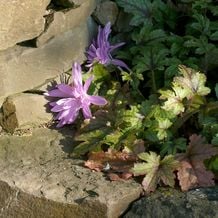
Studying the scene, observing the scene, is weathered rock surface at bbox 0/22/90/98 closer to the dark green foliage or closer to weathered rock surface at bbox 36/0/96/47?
weathered rock surface at bbox 36/0/96/47

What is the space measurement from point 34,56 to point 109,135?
0.51 metres

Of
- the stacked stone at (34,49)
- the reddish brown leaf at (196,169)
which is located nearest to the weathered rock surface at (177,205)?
the reddish brown leaf at (196,169)

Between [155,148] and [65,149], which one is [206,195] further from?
[65,149]

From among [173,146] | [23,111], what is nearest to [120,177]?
[173,146]

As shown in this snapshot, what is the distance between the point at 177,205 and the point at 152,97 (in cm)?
59

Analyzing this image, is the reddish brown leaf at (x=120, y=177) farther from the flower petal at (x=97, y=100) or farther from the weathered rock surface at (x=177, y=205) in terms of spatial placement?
the flower petal at (x=97, y=100)

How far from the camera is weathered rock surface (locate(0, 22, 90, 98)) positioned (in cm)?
301

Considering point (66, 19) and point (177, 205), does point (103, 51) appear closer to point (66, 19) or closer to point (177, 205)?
point (66, 19)

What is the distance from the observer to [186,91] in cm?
288

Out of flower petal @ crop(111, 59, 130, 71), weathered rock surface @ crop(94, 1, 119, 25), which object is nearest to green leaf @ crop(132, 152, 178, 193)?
flower petal @ crop(111, 59, 130, 71)

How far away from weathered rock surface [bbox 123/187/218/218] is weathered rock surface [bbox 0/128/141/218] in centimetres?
6

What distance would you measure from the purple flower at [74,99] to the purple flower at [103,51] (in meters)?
0.15

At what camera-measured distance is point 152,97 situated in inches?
120

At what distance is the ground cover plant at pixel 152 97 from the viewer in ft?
9.06
